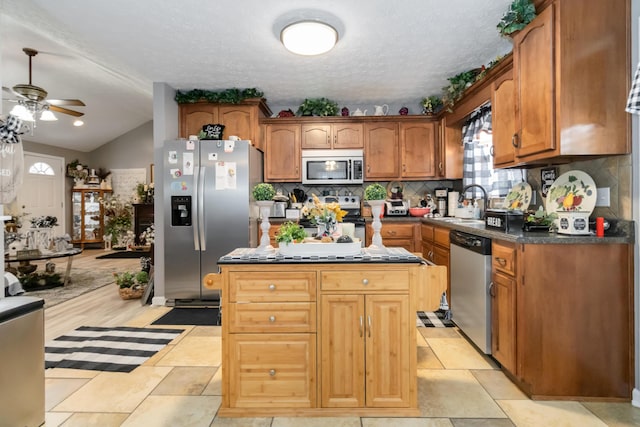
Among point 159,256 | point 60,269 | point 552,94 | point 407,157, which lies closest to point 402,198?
point 407,157

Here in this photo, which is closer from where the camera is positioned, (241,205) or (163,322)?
(163,322)

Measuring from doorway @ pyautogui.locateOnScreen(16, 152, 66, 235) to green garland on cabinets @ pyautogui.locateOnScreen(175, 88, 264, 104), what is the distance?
213 inches

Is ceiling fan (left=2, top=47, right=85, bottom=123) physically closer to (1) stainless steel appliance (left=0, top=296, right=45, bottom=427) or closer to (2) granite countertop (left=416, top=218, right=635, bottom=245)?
(1) stainless steel appliance (left=0, top=296, right=45, bottom=427)

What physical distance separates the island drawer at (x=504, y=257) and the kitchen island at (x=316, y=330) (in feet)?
2.12

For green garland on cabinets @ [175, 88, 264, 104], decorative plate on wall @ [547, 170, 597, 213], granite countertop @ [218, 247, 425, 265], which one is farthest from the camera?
green garland on cabinets @ [175, 88, 264, 104]

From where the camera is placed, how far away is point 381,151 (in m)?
4.41

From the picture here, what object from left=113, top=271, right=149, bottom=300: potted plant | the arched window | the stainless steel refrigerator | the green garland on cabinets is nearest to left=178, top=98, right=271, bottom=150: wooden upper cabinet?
the green garland on cabinets

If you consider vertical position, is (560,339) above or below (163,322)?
above

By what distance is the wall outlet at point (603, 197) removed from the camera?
2.02 m

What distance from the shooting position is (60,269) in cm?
569

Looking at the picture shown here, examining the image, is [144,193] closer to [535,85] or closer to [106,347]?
[106,347]

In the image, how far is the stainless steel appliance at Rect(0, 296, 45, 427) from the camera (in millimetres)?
1493

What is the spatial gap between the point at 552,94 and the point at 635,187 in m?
0.67

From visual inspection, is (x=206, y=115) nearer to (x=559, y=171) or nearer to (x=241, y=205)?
(x=241, y=205)
